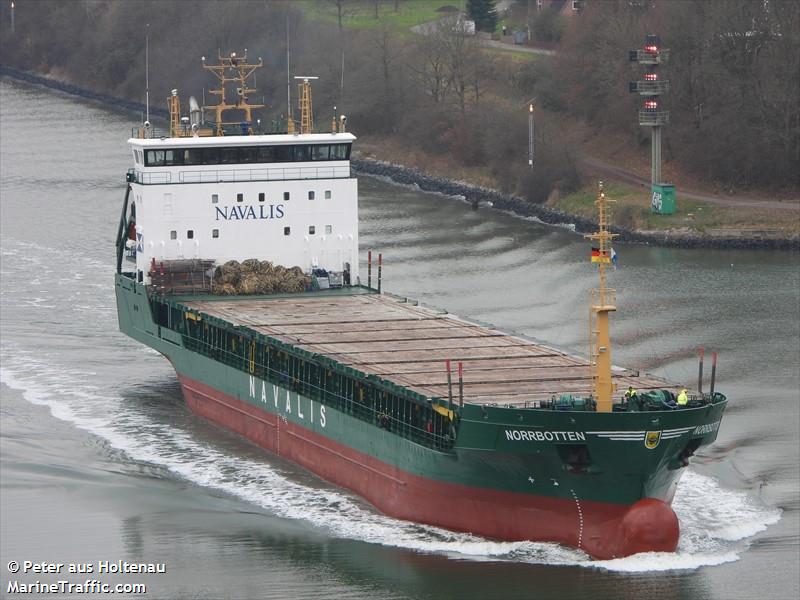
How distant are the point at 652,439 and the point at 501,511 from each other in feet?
10.9

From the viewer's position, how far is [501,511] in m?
32.0

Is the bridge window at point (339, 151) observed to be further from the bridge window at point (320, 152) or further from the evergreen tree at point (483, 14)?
the evergreen tree at point (483, 14)

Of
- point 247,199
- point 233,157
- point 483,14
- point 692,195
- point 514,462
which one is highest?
point 483,14

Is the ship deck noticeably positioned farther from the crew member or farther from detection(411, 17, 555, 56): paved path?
detection(411, 17, 555, 56): paved path

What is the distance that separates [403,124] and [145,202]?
44.2 m

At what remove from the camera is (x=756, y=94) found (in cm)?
7406

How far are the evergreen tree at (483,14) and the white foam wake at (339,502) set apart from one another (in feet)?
211

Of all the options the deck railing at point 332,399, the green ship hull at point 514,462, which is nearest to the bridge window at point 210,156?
the deck railing at point 332,399

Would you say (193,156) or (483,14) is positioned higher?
(483,14)

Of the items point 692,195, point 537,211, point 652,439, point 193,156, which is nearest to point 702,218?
point 692,195

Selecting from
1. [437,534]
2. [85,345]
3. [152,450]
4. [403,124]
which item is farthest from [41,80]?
[437,534]

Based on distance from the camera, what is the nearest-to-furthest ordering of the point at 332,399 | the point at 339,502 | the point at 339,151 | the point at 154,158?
the point at 339,502
the point at 332,399
the point at 154,158
the point at 339,151

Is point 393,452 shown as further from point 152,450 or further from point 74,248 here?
point 74,248

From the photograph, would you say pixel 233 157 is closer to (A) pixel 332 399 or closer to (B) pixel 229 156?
(B) pixel 229 156
